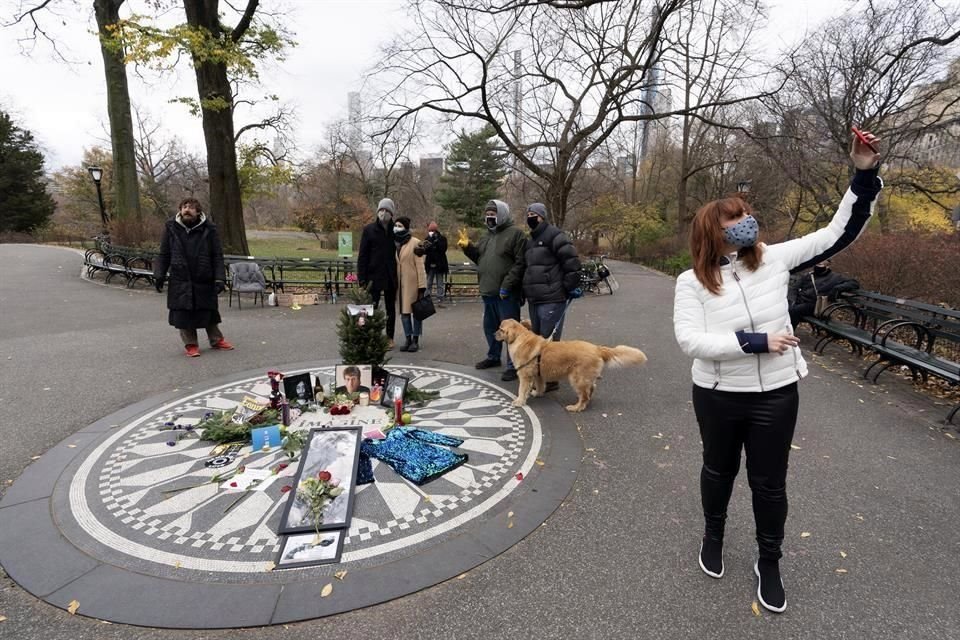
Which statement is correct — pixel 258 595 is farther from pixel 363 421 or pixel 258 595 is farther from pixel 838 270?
pixel 838 270

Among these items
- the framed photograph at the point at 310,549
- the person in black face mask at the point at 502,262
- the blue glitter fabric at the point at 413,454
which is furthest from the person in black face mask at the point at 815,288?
the framed photograph at the point at 310,549

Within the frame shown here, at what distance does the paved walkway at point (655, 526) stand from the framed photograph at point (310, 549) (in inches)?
15.5

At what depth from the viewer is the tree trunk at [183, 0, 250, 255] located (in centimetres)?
1154

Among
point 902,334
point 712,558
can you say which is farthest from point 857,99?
point 712,558

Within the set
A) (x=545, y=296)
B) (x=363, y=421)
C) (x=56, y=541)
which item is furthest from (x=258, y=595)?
(x=545, y=296)

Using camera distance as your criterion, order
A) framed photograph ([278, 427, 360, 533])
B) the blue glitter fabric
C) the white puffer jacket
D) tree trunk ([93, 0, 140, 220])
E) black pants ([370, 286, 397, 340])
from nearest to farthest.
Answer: the white puffer jacket → framed photograph ([278, 427, 360, 533]) → the blue glitter fabric → black pants ([370, 286, 397, 340]) → tree trunk ([93, 0, 140, 220])

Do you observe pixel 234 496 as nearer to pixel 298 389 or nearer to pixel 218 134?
pixel 298 389

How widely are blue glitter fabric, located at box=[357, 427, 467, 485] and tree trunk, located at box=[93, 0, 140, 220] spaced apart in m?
15.4

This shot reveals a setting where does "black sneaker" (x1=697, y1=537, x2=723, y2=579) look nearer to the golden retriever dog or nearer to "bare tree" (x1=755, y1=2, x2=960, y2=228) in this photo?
the golden retriever dog

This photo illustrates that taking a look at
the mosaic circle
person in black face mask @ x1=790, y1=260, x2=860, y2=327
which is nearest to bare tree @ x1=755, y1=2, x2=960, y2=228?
person in black face mask @ x1=790, y1=260, x2=860, y2=327

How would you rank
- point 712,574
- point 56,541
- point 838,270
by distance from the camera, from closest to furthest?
point 712,574, point 56,541, point 838,270

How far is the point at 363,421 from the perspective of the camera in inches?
171

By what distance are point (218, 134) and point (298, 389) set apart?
1080 centimetres

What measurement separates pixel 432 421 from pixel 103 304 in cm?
977
